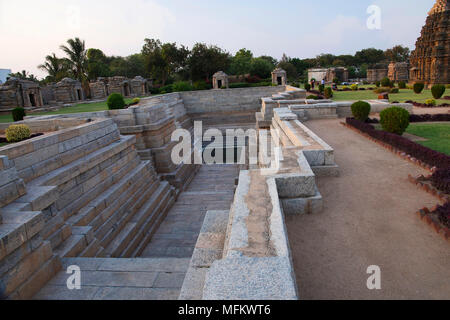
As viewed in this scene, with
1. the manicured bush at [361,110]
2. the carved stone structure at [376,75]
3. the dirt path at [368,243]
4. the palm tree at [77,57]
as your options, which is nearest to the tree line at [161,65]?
the palm tree at [77,57]

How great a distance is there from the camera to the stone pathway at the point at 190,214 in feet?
23.8

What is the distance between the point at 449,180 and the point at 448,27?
27.5 metres

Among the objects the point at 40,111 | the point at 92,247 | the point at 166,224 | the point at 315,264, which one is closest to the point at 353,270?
the point at 315,264

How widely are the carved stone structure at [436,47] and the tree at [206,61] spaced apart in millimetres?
22181

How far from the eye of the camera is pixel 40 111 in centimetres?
2139

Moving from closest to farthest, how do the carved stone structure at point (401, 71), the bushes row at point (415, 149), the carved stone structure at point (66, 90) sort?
the bushes row at point (415, 149) → the carved stone structure at point (66, 90) → the carved stone structure at point (401, 71)

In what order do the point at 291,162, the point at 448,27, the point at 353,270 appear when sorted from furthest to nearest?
the point at 448,27 → the point at 291,162 → the point at 353,270

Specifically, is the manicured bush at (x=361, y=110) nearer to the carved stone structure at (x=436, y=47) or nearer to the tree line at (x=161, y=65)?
the carved stone structure at (x=436, y=47)

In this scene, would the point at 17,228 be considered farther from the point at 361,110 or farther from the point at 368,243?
the point at 361,110

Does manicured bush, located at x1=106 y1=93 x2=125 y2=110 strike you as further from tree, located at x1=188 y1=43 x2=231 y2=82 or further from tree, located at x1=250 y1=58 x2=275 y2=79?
tree, located at x1=250 y1=58 x2=275 y2=79

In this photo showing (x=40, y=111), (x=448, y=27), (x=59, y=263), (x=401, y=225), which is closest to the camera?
(x=401, y=225)

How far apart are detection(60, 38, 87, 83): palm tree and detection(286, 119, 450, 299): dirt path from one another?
34.0 meters

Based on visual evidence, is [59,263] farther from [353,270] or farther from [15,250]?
[353,270]

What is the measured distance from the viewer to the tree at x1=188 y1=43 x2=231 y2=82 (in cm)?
3862
